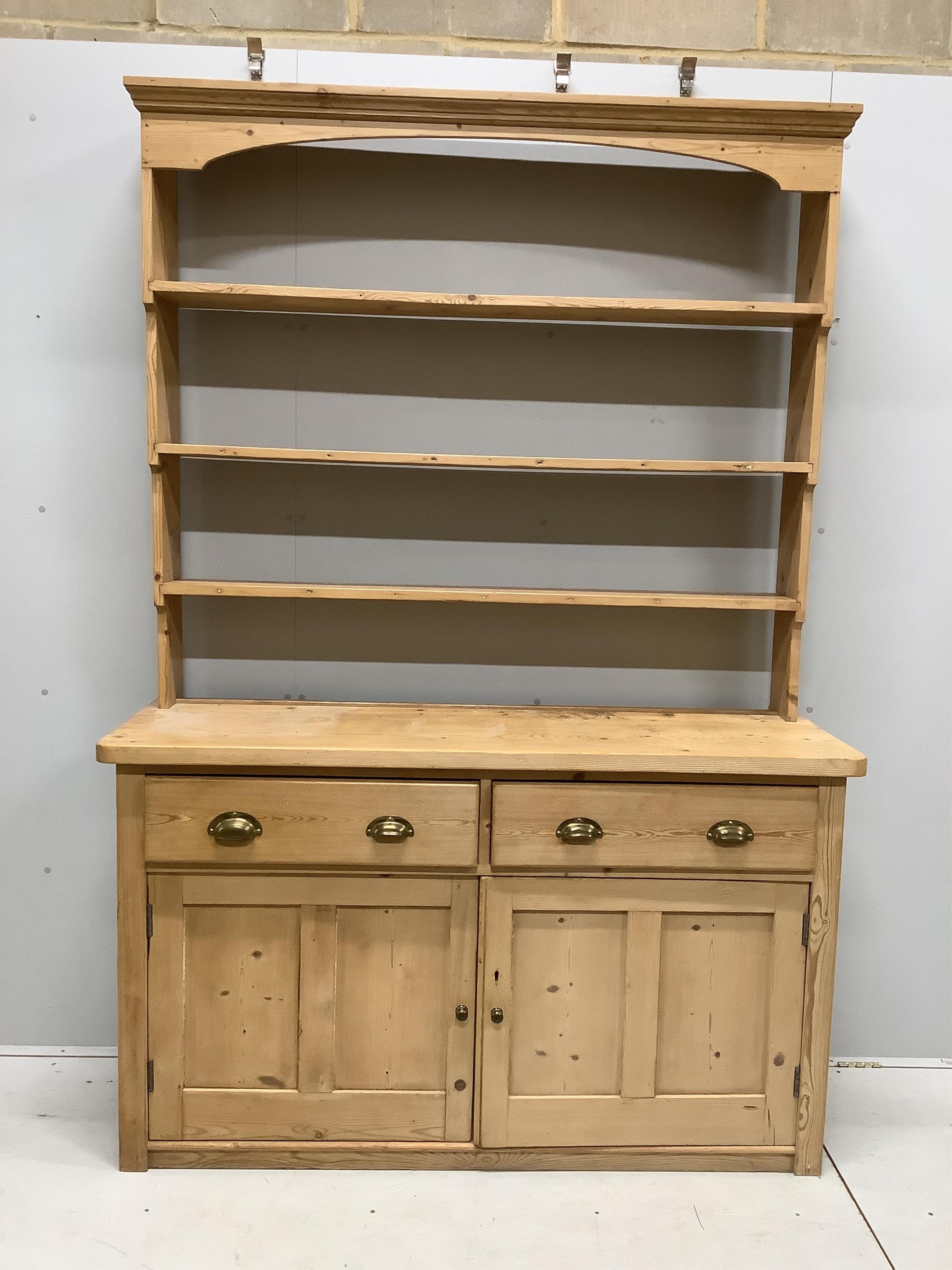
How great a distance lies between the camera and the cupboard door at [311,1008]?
2035 mm

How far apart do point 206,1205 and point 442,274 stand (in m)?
2.14

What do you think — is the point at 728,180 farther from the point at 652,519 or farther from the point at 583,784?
the point at 583,784

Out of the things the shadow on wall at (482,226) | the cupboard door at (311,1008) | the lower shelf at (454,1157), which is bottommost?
the lower shelf at (454,1157)

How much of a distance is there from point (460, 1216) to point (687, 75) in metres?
2.60

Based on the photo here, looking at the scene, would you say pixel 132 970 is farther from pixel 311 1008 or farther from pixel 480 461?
pixel 480 461

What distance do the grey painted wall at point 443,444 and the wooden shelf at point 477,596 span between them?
0.21 meters

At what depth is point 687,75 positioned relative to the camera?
7.61ft

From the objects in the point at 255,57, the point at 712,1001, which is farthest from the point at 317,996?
the point at 255,57

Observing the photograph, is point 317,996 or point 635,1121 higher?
point 317,996

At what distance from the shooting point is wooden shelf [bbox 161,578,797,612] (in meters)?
2.22

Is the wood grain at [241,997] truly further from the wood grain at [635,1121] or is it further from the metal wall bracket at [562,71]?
the metal wall bracket at [562,71]

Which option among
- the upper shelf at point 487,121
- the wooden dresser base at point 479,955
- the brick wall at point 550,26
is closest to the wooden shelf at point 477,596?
the wooden dresser base at point 479,955

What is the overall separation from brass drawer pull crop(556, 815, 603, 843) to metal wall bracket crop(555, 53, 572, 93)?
66.3 inches

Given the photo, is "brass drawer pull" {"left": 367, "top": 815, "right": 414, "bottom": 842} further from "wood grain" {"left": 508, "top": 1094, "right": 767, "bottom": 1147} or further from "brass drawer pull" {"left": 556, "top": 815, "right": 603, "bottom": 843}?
"wood grain" {"left": 508, "top": 1094, "right": 767, "bottom": 1147}
